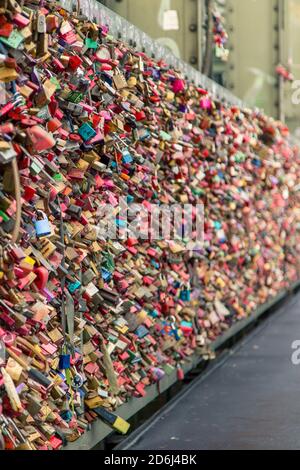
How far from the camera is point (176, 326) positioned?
22.9ft

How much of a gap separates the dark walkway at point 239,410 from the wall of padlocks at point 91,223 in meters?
0.27

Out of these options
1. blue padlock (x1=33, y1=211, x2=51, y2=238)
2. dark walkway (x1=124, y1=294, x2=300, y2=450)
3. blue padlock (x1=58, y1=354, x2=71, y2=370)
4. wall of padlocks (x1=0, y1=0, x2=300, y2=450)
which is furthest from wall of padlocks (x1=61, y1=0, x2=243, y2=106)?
dark walkway (x1=124, y1=294, x2=300, y2=450)

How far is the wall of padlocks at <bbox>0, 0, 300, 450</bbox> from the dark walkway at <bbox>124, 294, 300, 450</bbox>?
27 cm

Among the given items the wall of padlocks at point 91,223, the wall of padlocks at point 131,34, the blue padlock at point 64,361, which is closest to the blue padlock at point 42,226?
the wall of padlocks at point 91,223

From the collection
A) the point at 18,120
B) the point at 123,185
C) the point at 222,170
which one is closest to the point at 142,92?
the point at 123,185

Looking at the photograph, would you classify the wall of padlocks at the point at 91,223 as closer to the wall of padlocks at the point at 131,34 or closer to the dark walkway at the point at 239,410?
the wall of padlocks at the point at 131,34

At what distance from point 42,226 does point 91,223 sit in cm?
83

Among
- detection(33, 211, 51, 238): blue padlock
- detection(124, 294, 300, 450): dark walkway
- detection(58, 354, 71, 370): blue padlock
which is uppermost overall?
detection(33, 211, 51, 238): blue padlock

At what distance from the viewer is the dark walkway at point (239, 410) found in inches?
230

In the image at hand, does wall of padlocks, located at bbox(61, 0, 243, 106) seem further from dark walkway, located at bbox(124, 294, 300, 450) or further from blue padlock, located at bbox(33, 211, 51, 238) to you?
dark walkway, located at bbox(124, 294, 300, 450)

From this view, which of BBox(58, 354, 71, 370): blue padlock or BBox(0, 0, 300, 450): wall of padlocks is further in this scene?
BBox(58, 354, 71, 370): blue padlock

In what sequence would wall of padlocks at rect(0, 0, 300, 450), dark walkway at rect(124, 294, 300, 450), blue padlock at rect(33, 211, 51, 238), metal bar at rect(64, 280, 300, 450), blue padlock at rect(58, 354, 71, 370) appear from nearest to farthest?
1. wall of padlocks at rect(0, 0, 300, 450)
2. blue padlock at rect(33, 211, 51, 238)
3. blue padlock at rect(58, 354, 71, 370)
4. metal bar at rect(64, 280, 300, 450)
5. dark walkway at rect(124, 294, 300, 450)

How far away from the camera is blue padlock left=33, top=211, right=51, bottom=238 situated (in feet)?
13.1
